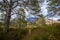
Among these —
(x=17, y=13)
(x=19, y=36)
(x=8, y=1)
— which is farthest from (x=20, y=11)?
(x=19, y=36)

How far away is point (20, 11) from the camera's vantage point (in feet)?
55.7

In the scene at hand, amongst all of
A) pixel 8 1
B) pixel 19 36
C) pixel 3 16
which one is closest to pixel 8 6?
pixel 8 1

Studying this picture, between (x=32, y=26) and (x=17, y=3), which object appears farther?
(x=32, y=26)

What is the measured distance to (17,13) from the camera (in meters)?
17.0

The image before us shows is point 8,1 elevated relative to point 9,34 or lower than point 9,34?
elevated

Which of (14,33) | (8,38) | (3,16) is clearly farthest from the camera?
(3,16)

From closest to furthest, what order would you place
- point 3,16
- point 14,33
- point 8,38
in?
point 8,38 < point 14,33 < point 3,16

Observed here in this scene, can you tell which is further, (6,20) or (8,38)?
(6,20)

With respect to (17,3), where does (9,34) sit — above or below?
below

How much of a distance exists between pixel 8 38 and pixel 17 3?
3.53 metres

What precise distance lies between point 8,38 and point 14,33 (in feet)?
4.56

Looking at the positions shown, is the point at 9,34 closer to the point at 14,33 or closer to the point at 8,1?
the point at 14,33

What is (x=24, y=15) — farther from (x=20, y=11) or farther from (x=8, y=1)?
(x=8, y=1)

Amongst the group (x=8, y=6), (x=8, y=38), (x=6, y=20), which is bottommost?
(x=8, y=38)
